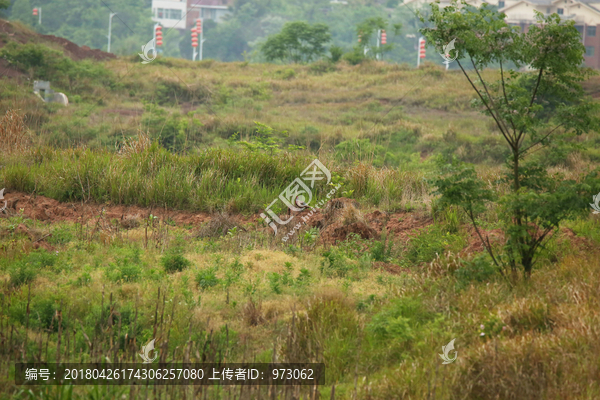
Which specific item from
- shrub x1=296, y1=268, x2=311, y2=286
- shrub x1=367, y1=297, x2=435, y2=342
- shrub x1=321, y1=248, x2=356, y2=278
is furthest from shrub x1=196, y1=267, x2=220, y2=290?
shrub x1=367, y1=297, x2=435, y2=342

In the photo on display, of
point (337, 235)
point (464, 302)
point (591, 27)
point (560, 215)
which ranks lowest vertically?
point (337, 235)

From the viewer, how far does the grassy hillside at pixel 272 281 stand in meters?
3.88

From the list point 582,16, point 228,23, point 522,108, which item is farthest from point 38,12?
point 522,108

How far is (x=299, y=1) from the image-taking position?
72.2m

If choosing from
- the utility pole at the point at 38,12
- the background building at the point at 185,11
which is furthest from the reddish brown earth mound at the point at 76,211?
the background building at the point at 185,11

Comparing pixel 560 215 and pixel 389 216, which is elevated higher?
pixel 560 215

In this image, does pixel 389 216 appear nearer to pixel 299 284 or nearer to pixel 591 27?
pixel 299 284

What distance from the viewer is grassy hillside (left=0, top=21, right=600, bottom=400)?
388 cm

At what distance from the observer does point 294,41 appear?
46531 millimetres

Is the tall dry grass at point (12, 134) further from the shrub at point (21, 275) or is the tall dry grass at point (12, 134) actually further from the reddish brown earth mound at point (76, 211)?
the shrub at point (21, 275)

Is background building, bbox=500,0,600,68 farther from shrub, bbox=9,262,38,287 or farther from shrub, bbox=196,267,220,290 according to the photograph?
shrub, bbox=9,262,38,287

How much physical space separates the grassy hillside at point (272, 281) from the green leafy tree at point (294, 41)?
35.6 m

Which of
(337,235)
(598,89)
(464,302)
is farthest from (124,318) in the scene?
(598,89)

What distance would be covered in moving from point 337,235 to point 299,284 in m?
2.06
